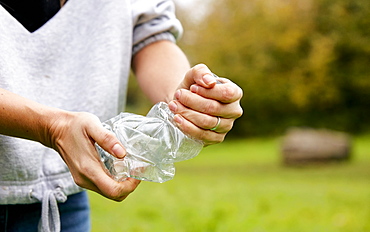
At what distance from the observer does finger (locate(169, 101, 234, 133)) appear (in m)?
1.47

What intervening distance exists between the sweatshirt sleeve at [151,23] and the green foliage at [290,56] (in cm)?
1241

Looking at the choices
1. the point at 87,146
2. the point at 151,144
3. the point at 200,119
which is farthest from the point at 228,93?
the point at 87,146

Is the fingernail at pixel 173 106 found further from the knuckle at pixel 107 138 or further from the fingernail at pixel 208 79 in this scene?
the knuckle at pixel 107 138

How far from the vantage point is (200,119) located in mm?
1472

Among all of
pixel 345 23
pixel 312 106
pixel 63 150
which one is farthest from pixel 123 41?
pixel 312 106

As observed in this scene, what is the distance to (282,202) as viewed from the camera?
7.24m

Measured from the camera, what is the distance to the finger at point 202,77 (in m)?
1.43

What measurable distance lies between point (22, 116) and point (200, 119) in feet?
1.64

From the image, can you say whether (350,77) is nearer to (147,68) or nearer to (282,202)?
(282,202)

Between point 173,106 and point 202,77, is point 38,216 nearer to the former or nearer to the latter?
point 173,106

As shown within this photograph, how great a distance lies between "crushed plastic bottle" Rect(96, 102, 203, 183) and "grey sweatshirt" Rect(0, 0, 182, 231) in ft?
0.86

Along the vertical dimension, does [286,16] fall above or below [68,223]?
below

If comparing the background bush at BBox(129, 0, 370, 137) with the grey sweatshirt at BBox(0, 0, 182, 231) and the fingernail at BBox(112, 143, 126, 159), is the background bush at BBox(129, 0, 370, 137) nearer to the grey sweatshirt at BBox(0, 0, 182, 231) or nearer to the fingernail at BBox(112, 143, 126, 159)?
the grey sweatshirt at BBox(0, 0, 182, 231)

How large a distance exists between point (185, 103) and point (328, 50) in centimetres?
1615
